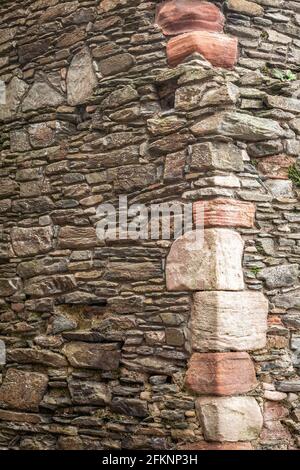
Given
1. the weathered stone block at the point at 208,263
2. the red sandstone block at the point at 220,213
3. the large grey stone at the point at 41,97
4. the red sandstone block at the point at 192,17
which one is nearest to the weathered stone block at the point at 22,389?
the weathered stone block at the point at 208,263

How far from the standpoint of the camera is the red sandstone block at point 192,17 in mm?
3941

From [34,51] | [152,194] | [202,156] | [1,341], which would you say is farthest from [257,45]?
[1,341]

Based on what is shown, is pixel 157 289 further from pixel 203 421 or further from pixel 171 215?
pixel 203 421

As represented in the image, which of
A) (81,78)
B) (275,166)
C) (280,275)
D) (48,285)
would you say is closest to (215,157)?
(275,166)

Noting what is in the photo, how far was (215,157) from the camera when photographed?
3.70 metres

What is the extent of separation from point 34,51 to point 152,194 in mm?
1652

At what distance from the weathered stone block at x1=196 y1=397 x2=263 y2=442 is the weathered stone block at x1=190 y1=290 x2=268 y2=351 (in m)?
0.32

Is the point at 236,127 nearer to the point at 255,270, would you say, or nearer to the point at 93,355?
the point at 255,270

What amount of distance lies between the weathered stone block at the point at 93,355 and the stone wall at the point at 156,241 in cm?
1

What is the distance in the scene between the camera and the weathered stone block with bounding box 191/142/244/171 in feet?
12.1

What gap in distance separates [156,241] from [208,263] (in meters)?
0.42

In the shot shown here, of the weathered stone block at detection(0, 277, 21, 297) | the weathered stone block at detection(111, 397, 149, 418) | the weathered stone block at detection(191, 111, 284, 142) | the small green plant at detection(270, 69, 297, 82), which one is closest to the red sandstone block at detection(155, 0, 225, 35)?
the small green plant at detection(270, 69, 297, 82)

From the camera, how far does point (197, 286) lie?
3592mm

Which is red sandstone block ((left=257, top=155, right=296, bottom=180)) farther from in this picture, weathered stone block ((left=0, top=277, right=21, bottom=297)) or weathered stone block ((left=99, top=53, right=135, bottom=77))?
weathered stone block ((left=0, top=277, right=21, bottom=297))
